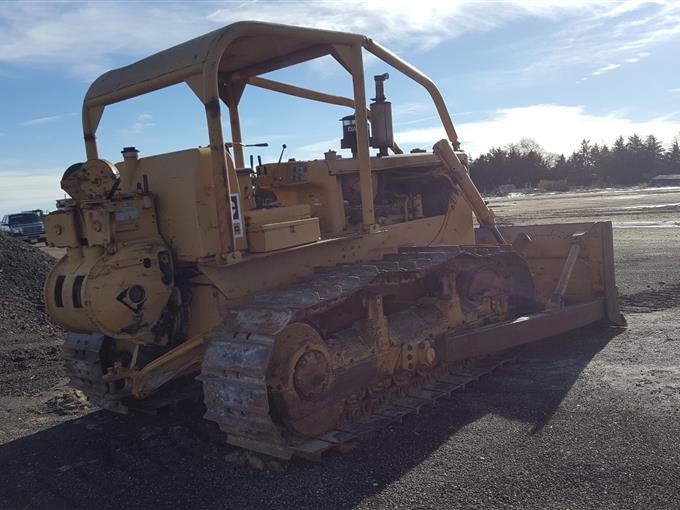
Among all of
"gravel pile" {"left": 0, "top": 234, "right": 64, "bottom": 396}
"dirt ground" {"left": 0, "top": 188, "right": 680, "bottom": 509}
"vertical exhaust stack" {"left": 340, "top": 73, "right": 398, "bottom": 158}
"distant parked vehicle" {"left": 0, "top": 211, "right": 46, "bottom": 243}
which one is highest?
"vertical exhaust stack" {"left": 340, "top": 73, "right": 398, "bottom": 158}

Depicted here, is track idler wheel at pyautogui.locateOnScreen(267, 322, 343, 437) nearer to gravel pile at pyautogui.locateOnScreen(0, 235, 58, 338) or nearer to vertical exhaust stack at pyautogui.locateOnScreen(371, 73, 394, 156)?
vertical exhaust stack at pyautogui.locateOnScreen(371, 73, 394, 156)

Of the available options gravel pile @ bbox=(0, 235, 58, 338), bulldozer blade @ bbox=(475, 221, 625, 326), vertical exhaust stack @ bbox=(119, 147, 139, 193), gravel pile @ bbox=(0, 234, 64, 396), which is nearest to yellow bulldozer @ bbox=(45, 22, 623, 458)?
vertical exhaust stack @ bbox=(119, 147, 139, 193)

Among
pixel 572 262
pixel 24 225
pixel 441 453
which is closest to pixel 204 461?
pixel 441 453

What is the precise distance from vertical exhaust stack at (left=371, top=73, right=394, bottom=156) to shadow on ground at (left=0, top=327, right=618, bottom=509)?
259 cm

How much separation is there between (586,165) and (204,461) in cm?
5882

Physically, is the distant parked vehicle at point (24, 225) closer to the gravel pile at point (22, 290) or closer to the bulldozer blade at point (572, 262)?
the gravel pile at point (22, 290)

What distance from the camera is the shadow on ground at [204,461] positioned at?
4.03 meters

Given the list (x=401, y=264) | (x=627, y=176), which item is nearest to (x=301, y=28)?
(x=401, y=264)

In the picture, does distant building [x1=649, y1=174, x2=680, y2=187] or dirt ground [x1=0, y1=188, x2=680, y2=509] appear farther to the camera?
distant building [x1=649, y1=174, x2=680, y2=187]

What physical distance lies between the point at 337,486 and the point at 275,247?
1.80 metres

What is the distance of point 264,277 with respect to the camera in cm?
504

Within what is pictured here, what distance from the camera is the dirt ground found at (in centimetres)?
384

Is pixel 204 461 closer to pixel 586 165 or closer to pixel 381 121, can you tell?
pixel 381 121

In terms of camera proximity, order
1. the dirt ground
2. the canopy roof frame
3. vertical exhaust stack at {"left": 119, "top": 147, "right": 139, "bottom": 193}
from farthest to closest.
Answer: vertical exhaust stack at {"left": 119, "top": 147, "right": 139, "bottom": 193}, the canopy roof frame, the dirt ground
